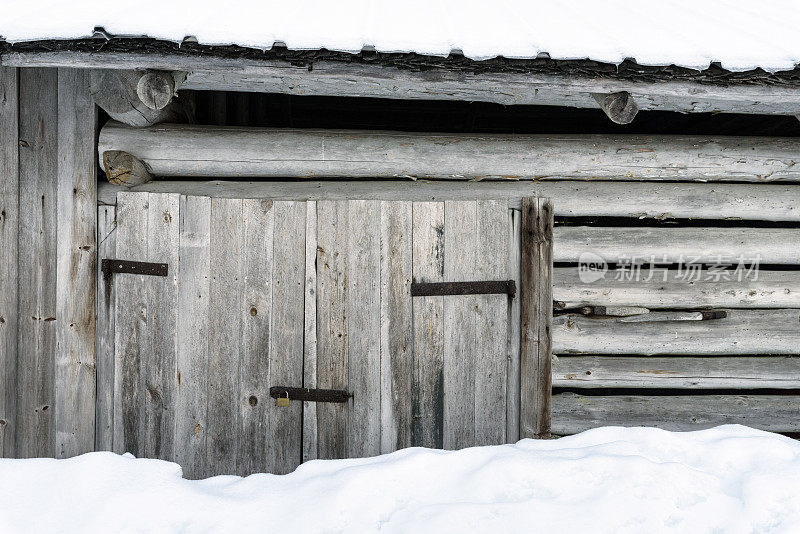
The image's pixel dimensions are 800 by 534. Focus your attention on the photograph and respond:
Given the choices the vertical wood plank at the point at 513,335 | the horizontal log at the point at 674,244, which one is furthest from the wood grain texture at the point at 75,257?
the horizontal log at the point at 674,244

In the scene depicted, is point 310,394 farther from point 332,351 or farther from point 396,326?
point 396,326

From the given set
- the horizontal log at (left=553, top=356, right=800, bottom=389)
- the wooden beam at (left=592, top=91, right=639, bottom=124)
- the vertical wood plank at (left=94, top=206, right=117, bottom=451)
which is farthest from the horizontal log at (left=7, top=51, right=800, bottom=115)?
the horizontal log at (left=553, top=356, right=800, bottom=389)

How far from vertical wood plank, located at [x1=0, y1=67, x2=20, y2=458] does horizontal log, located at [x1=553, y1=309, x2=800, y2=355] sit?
3.06 meters

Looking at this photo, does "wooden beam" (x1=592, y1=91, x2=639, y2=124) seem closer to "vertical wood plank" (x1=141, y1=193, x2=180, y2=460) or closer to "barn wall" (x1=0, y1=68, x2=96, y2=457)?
"vertical wood plank" (x1=141, y1=193, x2=180, y2=460)

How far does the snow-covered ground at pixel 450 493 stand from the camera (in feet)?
5.35

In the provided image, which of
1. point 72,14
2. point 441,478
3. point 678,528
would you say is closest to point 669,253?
point 678,528

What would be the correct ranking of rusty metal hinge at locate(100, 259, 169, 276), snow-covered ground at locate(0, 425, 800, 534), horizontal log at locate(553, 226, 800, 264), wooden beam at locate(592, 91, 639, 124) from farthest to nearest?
horizontal log at locate(553, 226, 800, 264), rusty metal hinge at locate(100, 259, 169, 276), wooden beam at locate(592, 91, 639, 124), snow-covered ground at locate(0, 425, 800, 534)

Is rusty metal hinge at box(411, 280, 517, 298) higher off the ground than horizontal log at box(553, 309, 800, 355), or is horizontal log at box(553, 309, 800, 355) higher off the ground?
rusty metal hinge at box(411, 280, 517, 298)

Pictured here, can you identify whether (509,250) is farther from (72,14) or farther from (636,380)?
(72,14)

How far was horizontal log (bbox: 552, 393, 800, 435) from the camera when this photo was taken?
9.61ft

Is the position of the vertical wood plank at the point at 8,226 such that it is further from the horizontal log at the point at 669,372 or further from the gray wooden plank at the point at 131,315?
the horizontal log at the point at 669,372

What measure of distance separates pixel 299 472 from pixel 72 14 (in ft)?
7.21

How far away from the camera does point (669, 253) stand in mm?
2889

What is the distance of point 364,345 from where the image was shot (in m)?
2.62
